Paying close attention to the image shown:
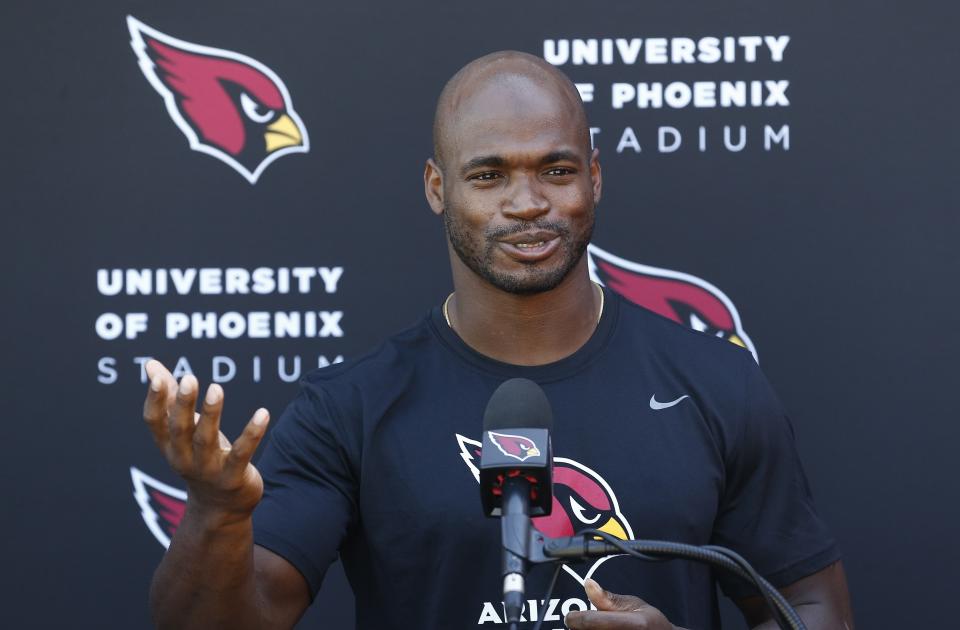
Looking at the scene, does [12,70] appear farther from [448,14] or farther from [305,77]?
[448,14]

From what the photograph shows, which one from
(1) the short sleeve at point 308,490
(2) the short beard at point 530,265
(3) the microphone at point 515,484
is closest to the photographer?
(3) the microphone at point 515,484

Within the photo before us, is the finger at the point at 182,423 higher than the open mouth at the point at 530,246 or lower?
lower

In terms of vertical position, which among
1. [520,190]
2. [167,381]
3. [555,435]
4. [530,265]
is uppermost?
[520,190]

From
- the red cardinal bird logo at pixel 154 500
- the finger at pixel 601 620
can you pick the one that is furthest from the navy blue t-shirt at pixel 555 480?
the red cardinal bird logo at pixel 154 500

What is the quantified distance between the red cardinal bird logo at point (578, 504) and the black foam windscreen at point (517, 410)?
0.46 m

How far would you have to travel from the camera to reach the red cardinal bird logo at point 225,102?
2496 millimetres

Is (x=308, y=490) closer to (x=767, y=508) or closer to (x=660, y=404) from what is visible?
(x=660, y=404)

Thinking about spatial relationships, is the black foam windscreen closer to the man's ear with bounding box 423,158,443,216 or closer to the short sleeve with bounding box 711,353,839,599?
the short sleeve with bounding box 711,353,839,599

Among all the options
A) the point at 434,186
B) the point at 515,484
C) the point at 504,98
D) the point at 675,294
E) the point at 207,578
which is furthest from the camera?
the point at 675,294

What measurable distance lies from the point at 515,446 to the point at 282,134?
1.39 m

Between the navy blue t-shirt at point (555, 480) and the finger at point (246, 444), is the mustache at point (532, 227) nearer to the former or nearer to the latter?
the navy blue t-shirt at point (555, 480)

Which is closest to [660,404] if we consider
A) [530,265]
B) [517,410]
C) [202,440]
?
[530,265]

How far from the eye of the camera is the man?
179 cm

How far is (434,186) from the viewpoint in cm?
203
